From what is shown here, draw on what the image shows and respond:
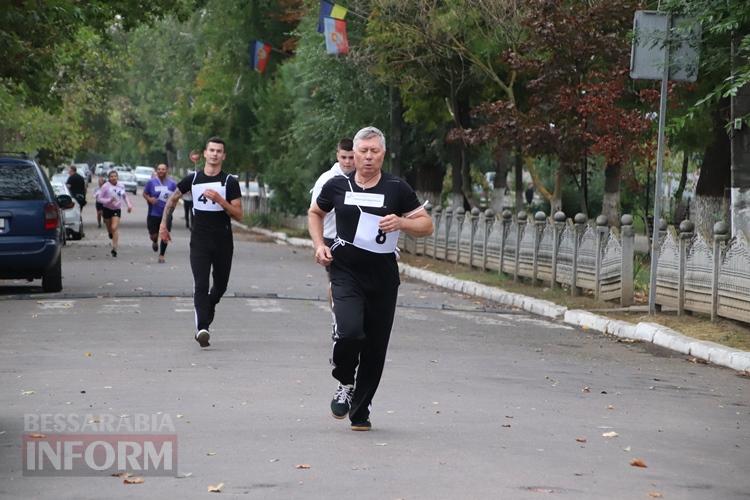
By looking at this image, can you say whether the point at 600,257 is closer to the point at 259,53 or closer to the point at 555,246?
the point at 555,246

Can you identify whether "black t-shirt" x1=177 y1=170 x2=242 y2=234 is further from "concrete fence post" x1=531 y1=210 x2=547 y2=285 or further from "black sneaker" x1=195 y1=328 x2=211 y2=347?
"concrete fence post" x1=531 y1=210 x2=547 y2=285

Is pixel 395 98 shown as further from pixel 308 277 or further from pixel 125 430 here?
pixel 125 430

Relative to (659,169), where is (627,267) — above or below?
below

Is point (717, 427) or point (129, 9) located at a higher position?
point (129, 9)

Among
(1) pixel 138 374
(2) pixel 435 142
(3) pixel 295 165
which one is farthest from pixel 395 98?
(1) pixel 138 374

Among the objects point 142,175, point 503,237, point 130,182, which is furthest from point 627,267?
point 142,175

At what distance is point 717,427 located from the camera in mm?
10438

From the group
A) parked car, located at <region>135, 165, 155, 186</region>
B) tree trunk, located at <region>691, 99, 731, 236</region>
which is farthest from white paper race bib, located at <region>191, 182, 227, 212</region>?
parked car, located at <region>135, 165, 155, 186</region>

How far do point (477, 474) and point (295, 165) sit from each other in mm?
39772

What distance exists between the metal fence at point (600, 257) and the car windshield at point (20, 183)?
7704 millimetres

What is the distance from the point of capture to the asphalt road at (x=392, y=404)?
25.7 feet

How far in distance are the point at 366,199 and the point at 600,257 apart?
1227 centimetres

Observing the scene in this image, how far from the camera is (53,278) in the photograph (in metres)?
21.8

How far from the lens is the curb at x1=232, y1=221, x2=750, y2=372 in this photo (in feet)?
49.0
